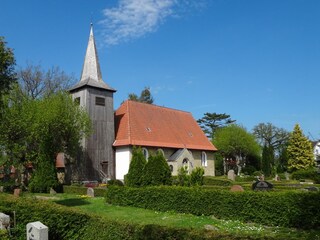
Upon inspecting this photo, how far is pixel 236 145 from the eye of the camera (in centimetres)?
6234

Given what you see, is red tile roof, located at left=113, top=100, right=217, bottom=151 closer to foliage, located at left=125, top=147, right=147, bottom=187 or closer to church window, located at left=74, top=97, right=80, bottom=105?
church window, located at left=74, top=97, right=80, bottom=105

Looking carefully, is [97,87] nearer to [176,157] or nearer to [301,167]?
[176,157]

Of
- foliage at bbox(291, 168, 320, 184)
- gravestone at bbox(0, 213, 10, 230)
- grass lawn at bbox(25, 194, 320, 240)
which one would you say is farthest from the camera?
foliage at bbox(291, 168, 320, 184)

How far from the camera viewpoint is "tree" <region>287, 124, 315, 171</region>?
194 feet

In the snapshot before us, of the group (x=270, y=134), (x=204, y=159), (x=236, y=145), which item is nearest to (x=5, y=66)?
(x=204, y=159)

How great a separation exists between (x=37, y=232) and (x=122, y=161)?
2805 centimetres

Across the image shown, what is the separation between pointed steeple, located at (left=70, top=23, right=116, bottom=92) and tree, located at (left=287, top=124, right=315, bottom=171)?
3686cm

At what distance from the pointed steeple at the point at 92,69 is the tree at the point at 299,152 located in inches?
1451

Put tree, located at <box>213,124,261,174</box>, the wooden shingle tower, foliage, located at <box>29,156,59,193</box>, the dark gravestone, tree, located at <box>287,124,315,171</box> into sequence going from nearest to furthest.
Answer: the dark gravestone → foliage, located at <box>29,156,59,193</box> → the wooden shingle tower → tree, located at <box>287,124,315,171</box> → tree, located at <box>213,124,261,174</box>

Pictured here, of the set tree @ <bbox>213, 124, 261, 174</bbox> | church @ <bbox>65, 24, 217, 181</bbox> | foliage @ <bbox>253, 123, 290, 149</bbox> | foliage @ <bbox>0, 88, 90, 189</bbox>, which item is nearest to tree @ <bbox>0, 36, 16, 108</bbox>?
foliage @ <bbox>0, 88, 90, 189</bbox>

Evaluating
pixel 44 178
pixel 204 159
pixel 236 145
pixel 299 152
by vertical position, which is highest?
pixel 236 145

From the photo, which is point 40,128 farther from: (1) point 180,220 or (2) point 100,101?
(1) point 180,220

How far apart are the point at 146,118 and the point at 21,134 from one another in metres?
14.5

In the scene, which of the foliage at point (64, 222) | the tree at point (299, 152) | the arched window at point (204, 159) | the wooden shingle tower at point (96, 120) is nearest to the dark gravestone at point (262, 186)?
the foliage at point (64, 222)
